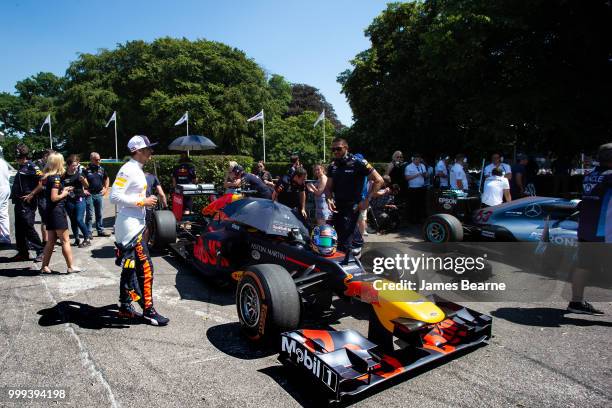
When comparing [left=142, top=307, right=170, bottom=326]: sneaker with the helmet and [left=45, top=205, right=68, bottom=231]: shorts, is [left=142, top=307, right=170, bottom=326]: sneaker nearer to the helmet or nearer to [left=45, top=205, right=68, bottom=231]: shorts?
the helmet

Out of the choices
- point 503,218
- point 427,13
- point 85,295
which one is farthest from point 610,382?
point 427,13

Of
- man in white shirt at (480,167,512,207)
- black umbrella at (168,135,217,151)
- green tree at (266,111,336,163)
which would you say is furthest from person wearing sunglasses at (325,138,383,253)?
green tree at (266,111,336,163)

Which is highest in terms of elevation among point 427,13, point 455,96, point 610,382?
point 427,13

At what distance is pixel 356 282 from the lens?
12.6ft

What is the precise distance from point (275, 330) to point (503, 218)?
15.9 feet

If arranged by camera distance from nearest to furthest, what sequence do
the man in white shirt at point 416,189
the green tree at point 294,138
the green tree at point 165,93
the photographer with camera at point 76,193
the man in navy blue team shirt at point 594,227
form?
the man in navy blue team shirt at point 594,227, the photographer with camera at point 76,193, the man in white shirt at point 416,189, the green tree at point 165,93, the green tree at point 294,138

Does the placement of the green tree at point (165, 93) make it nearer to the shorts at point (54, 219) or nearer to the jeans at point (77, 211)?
the jeans at point (77, 211)

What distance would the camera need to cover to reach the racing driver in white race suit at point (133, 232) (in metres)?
4.18

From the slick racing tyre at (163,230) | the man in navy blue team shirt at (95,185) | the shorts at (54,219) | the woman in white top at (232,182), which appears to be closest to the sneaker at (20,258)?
the shorts at (54,219)

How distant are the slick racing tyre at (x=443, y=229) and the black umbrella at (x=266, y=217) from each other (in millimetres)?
3165

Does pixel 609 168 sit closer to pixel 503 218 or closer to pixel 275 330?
pixel 503 218

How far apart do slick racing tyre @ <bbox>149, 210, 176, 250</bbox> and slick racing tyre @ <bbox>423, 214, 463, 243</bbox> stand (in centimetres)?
437

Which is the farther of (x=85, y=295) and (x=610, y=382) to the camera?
(x=85, y=295)

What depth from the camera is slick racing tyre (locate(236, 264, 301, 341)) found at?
361cm
